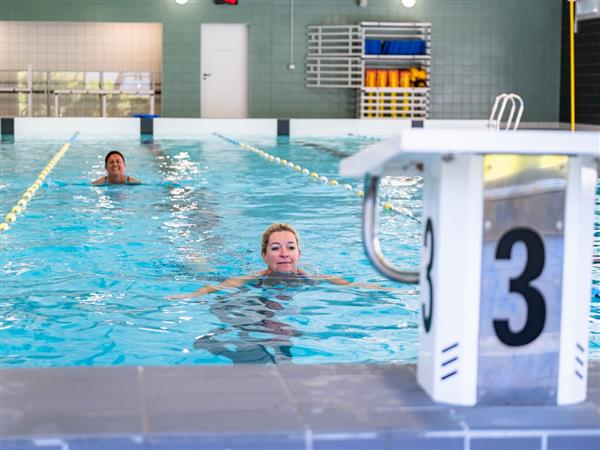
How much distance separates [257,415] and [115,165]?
8.36 meters

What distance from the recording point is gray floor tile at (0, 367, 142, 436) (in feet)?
6.73

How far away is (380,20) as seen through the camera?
71.3 feet

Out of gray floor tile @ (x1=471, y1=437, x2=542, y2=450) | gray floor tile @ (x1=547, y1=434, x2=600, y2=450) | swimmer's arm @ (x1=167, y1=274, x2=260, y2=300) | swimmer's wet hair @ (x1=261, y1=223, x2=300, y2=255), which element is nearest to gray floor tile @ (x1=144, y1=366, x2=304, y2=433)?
gray floor tile @ (x1=471, y1=437, x2=542, y2=450)

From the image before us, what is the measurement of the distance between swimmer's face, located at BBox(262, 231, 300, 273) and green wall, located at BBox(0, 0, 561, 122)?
659 inches

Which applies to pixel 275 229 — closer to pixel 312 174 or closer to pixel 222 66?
pixel 312 174

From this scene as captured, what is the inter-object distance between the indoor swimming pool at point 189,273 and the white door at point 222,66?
1063 cm

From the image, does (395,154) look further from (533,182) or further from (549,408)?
(549,408)

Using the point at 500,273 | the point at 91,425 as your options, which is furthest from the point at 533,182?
the point at 91,425

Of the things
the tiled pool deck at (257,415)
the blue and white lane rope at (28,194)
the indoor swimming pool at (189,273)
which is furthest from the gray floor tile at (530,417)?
the blue and white lane rope at (28,194)

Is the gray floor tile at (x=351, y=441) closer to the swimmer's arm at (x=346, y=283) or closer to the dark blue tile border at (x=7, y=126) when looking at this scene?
the swimmer's arm at (x=346, y=283)

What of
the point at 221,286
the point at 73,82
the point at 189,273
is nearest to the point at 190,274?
the point at 189,273

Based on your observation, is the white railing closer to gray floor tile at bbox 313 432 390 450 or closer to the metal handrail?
the metal handrail

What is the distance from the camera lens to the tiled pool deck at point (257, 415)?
2023 millimetres

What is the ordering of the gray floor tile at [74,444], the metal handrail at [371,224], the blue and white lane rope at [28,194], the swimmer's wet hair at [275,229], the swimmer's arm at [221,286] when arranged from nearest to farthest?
the gray floor tile at [74,444] < the metal handrail at [371,224] < the swimmer's arm at [221,286] < the swimmer's wet hair at [275,229] < the blue and white lane rope at [28,194]
